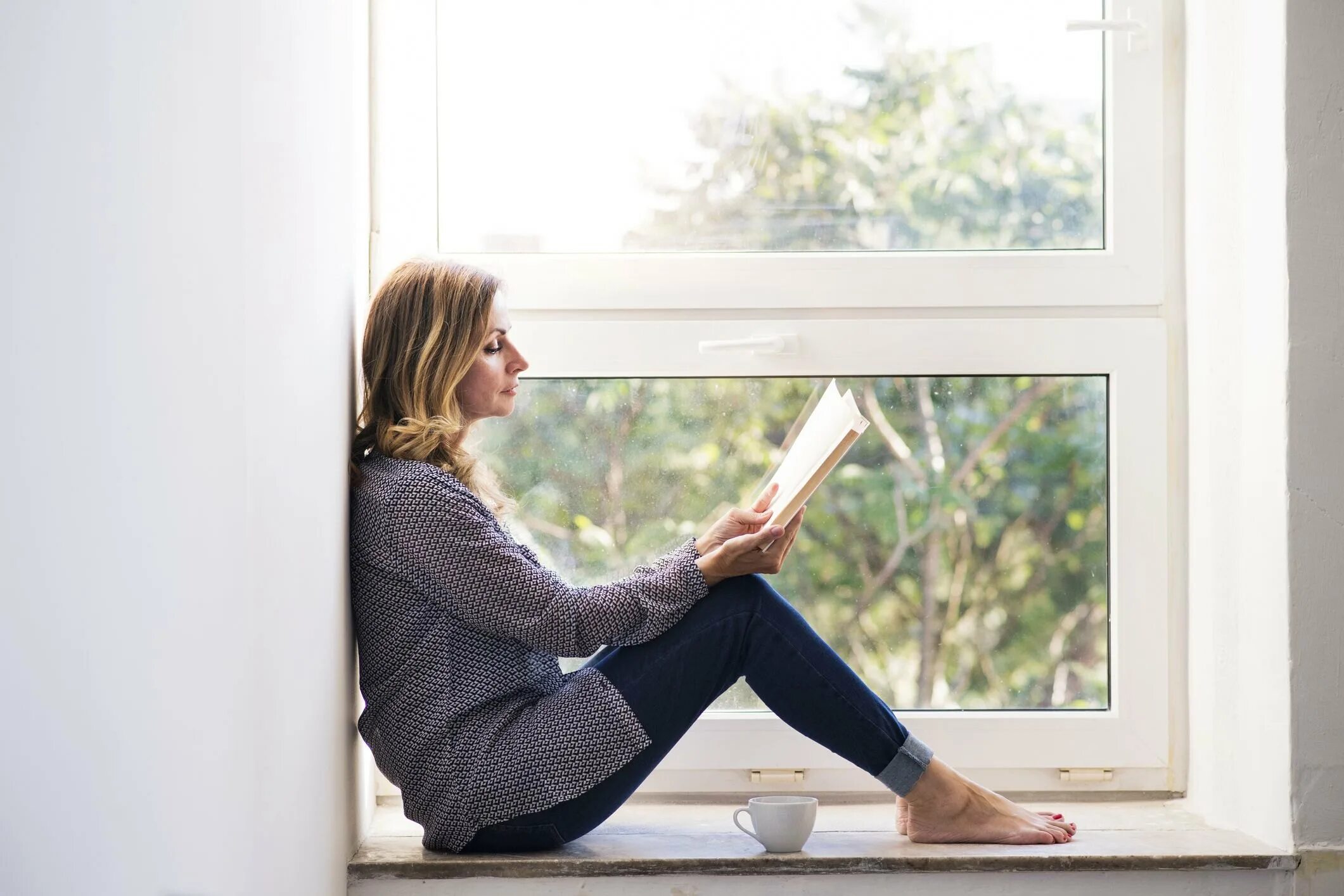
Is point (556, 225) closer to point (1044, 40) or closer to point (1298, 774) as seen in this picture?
point (1044, 40)

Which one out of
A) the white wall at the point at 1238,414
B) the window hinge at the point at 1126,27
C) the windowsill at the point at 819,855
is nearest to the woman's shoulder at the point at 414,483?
the windowsill at the point at 819,855

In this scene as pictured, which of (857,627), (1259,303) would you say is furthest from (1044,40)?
(857,627)

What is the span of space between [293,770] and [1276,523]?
129 centimetres

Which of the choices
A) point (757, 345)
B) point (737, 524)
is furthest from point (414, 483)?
point (757, 345)

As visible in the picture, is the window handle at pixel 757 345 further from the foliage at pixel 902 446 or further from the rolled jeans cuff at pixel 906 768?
the rolled jeans cuff at pixel 906 768

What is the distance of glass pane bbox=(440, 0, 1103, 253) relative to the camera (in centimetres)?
193

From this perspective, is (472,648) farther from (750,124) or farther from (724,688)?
(750,124)

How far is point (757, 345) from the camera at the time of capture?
1.88 meters

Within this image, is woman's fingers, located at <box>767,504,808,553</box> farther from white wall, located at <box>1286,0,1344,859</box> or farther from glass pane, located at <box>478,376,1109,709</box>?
white wall, located at <box>1286,0,1344,859</box>

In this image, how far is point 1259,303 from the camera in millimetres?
1711

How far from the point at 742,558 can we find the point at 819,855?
15.5 inches

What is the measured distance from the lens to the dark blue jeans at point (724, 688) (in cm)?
157

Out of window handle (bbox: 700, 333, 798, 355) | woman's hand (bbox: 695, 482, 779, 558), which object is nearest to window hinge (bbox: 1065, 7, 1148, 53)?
window handle (bbox: 700, 333, 798, 355)

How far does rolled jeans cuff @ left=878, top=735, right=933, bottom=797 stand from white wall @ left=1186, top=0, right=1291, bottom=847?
48cm
